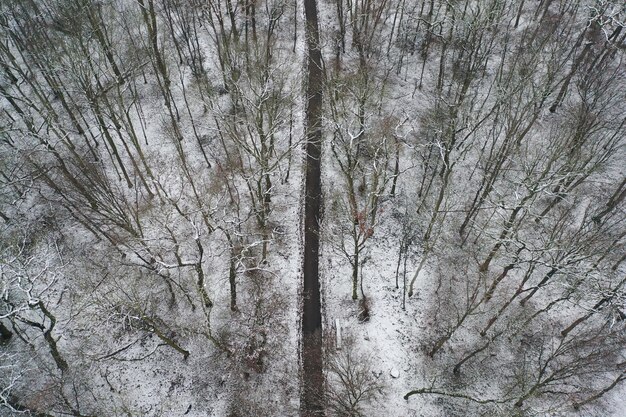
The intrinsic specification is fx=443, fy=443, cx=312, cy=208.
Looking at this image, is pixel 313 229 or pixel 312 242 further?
pixel 313 229

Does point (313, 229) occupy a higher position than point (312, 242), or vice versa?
point (313, 229)

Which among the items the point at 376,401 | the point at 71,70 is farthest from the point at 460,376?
the point at 71,70

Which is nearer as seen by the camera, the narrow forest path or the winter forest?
the winter forest

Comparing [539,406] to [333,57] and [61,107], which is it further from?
[61,107]

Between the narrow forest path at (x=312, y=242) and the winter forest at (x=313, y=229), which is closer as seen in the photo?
the winter forest at (x=313, y=229)

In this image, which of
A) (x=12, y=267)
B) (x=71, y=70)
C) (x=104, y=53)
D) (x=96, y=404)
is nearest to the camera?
(x=12, y=267)
